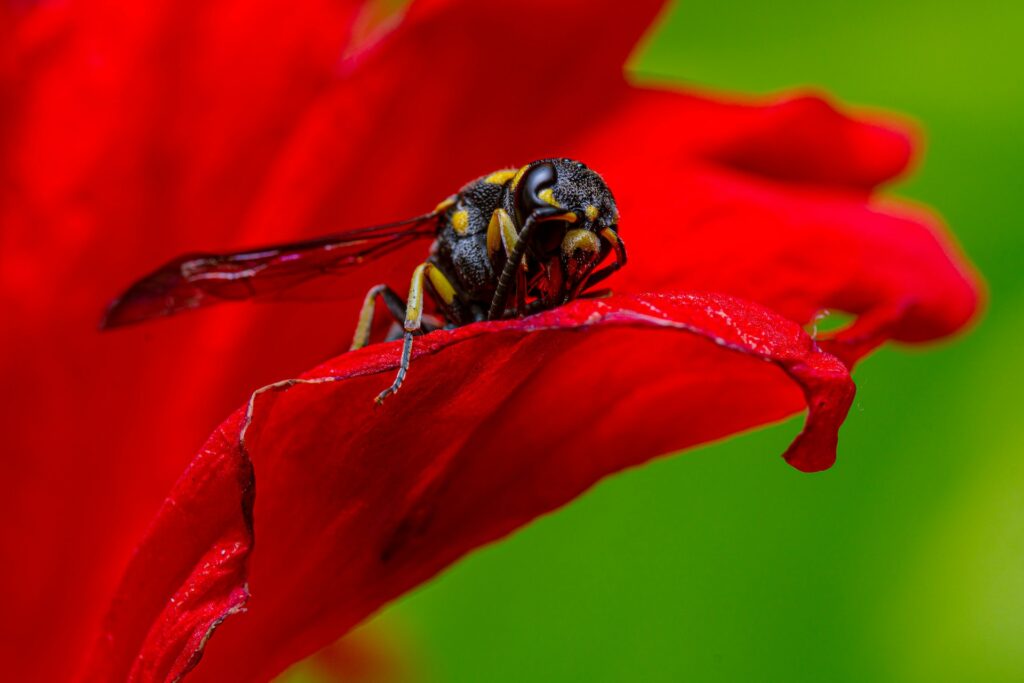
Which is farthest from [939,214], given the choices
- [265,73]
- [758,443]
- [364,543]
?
[364,543]

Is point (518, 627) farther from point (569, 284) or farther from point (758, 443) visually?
point (569, 284)

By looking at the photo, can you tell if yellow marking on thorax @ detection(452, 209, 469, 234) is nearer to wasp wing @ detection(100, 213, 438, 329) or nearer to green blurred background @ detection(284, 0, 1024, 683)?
wasp wing @ detection(100, 213, 438, 329)

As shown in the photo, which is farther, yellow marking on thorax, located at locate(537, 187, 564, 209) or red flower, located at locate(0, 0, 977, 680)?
red flower, located at locate(0, 0, 977, 680)

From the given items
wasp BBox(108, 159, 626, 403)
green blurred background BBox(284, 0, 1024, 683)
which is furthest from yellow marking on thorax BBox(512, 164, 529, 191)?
green blurred background BBox(284, 0, 1024, 683)

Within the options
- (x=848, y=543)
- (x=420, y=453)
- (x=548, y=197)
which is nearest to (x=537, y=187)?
(x=548, y=197)

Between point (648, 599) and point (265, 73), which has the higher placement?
point (265, 73)

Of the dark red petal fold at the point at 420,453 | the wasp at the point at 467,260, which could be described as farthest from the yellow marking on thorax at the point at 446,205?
the dark red petal fold at the point at 420,453

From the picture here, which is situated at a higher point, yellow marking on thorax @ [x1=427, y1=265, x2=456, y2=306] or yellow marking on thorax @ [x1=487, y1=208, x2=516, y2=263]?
yellow marking on thorax @ [x1=487, y1=208, x2=516, y2=263]

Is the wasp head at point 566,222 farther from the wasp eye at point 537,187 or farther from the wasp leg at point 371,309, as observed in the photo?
the wasp leg at point 371,309
